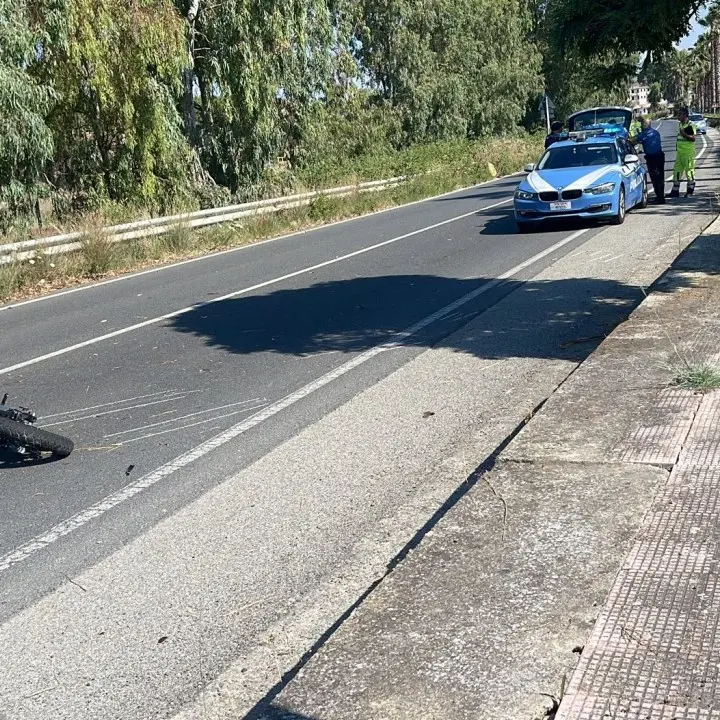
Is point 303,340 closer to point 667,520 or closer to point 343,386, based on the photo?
point 343,386

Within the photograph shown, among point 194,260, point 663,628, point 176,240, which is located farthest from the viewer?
point 176,240

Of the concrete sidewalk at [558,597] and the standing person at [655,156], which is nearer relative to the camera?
the concrete sidewalk at [558,597]

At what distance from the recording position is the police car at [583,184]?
57.6 feet

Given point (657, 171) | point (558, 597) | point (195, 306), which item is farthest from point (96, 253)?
point (558, 597)

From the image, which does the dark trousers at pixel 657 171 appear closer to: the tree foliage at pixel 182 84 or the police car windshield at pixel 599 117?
the tree foliage at pixel 182 84

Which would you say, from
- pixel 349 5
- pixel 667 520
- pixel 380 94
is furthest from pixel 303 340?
pixel 380 94

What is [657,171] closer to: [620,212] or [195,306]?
[620,212]

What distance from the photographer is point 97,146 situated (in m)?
24.5

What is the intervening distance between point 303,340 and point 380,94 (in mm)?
54046

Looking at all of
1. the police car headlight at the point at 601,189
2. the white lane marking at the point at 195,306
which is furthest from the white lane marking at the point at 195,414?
the police car headlight at the point at 601,189

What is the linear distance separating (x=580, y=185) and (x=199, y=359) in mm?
10457

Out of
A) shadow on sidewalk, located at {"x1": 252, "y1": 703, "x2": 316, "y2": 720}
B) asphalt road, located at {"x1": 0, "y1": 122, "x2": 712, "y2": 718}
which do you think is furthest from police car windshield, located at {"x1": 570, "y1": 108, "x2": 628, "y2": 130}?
shadow on sidewalk, located at {"x1": 252, "y1": 703, "x2": 316, "y2": 720}

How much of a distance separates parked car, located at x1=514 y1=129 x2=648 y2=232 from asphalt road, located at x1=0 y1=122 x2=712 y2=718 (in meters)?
0.42

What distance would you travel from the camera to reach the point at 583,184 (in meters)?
17.7
